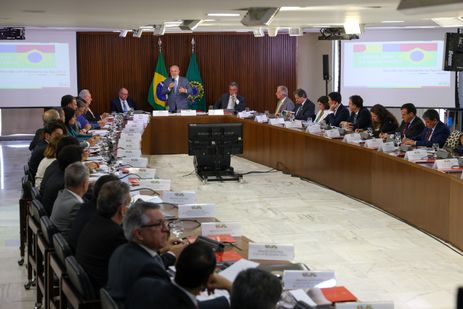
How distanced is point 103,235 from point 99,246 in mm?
62

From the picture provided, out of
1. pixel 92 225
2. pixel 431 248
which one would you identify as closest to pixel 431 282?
pixel 431 248

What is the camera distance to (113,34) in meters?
15.8

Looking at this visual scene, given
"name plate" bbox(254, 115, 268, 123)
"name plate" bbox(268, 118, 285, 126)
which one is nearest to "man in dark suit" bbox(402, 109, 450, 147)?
"name plate" bbox(268, 118, 285, 126)

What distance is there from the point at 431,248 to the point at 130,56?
33.2 ft

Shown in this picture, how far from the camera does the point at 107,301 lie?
323cm

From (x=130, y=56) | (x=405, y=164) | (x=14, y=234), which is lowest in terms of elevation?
(x=14, y=234)

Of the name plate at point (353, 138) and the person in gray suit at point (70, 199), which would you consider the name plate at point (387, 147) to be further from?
the person in gray suit at point (70, 199)

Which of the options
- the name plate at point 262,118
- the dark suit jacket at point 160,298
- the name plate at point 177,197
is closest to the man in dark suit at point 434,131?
the name plate at point 262,118

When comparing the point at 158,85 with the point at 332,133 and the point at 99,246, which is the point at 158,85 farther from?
the point at 99,246

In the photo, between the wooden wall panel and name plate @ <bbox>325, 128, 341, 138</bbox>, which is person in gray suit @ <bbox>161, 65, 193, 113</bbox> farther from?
name plate @ <bbox>325, 128, 341, 138</bbox>

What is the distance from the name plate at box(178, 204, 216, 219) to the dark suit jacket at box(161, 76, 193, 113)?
9726mm

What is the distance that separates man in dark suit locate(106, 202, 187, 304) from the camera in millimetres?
3422

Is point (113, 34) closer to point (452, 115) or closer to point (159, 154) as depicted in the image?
point (159, 154)

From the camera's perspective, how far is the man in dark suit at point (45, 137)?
275 inches
